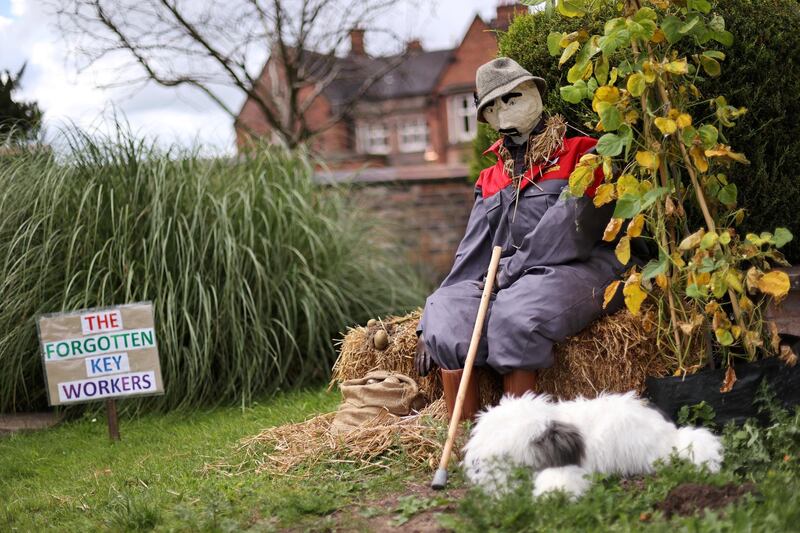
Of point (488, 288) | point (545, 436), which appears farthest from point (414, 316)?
point (545, 436)

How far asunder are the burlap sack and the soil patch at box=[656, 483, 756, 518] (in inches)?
63.0

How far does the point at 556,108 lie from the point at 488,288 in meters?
1.19

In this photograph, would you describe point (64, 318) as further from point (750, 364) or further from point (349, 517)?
point (750, 364)

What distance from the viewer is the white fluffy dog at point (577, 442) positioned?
291cm

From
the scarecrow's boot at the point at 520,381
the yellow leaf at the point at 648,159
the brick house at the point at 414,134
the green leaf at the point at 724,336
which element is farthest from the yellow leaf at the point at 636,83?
the brick house at the point at 414,134

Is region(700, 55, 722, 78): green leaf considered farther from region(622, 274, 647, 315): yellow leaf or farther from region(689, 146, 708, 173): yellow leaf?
region(622, 274, 647, 315): yellow leaf

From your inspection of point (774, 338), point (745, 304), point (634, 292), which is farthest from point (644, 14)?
point (774, 338)

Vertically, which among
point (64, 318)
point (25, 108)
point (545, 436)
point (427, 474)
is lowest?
point (427, 474)

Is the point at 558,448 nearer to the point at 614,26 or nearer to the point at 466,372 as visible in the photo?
the point at 466,372

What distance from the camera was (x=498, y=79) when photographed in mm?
3918

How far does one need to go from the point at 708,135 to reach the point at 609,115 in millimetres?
368

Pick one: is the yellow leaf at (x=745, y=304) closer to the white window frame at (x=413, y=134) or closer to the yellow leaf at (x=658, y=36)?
the yellow leaf at (x=658, y=36)

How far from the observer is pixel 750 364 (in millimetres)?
3279

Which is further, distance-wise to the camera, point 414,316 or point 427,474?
point 414,316
